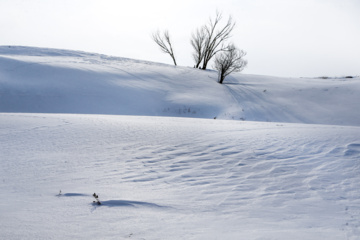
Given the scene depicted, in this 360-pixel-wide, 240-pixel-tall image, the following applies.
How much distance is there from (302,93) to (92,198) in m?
19.6

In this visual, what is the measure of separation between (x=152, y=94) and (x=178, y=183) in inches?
568

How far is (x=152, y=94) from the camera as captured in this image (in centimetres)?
1794

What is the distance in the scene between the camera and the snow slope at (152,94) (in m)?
15.4

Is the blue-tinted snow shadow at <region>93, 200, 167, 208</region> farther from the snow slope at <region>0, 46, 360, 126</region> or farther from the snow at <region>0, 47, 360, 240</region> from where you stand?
the snow slope at <region>0, 46, 360, 126</region>

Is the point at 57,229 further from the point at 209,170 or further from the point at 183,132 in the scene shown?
the point at 183,132

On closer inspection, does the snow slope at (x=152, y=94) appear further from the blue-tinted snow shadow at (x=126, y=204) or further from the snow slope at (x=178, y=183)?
the blue-tinted snow shadow at (x=126, y=204)

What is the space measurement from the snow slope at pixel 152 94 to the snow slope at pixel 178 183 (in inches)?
360

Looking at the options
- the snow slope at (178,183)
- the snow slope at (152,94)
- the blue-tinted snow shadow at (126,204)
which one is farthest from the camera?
the snow slope at (152,94)

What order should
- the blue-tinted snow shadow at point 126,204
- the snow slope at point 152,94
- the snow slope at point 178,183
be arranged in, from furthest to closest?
1. the snow slope at point 152,94
2. the blue-tinted snow shadow at point 126,204
3. the snow slope at point 178,183

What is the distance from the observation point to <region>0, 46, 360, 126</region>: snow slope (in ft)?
50.4

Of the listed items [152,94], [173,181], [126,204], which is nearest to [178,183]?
[173,181]

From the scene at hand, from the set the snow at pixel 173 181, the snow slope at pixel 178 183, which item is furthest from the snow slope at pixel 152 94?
the snow slope at pixel 178 183

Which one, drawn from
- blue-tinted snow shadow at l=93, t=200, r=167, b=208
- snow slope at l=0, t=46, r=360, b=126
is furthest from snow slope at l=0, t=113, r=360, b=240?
snow slope at l=0, t=46, r=360, b=126

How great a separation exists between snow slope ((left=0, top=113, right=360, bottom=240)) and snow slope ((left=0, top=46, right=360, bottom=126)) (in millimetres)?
9156
